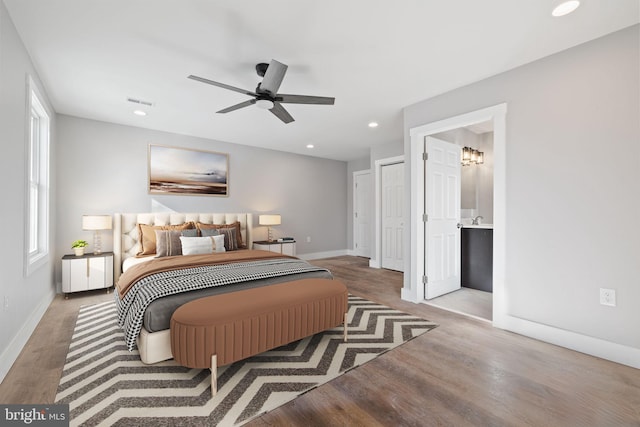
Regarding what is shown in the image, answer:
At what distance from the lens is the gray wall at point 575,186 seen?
208 cm

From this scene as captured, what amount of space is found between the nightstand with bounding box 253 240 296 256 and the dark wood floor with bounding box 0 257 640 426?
2.95m

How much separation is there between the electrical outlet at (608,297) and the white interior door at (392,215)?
10.5 feet

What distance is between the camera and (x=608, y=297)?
2166mm

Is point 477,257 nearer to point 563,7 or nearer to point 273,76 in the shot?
point 563,7

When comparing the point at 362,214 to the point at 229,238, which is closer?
the point at 229,238

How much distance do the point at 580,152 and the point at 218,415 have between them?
10.8 ft

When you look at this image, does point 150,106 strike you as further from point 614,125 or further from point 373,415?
point 614,125

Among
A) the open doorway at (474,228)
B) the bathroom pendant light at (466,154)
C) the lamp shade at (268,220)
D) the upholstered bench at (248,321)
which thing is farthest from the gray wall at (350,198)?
the upholstered bench at (248,321)

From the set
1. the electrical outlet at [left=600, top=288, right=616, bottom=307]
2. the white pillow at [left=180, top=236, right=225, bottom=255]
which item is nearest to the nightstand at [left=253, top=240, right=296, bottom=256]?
the white pillow at [left=180, top=236, right=225, bottom=255]

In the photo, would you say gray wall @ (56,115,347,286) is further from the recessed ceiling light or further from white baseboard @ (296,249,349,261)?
the recessed ceiling light

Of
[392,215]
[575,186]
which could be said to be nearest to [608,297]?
[575,186]

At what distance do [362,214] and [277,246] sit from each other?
2577mm

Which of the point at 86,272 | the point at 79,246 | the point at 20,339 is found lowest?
the point at 20,339

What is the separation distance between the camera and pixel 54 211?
3.69 metres
